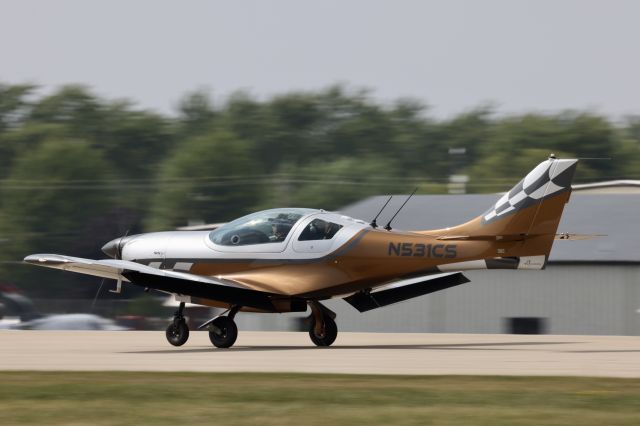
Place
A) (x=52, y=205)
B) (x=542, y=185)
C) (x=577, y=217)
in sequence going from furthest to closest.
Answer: (x=52, y=205), (x=577, y=217), (x=542, y=185)

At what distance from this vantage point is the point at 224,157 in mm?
112312

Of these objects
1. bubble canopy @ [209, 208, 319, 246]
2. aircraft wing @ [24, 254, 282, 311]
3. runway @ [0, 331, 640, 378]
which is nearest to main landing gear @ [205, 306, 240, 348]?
runway @ [0, 331, 640, 378]

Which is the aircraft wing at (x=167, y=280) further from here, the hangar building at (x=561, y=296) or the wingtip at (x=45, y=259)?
the hangar building at (x=561, y=296)

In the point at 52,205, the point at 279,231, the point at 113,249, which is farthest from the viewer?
the point at 52,205

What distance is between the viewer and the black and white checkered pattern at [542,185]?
2216 cm

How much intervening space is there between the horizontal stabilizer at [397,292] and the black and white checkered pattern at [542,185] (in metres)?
1.97

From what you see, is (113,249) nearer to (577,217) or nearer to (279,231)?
(279,231)

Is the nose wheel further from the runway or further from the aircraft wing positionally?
the aircraft wing

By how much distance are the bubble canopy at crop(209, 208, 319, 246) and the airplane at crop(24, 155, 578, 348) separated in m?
0.02

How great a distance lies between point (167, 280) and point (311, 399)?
900cm

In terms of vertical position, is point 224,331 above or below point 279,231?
below

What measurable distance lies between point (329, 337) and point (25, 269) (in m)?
62.8

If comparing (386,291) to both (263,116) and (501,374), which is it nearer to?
(501,374)

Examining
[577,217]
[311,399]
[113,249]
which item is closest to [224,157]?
[577,217]
